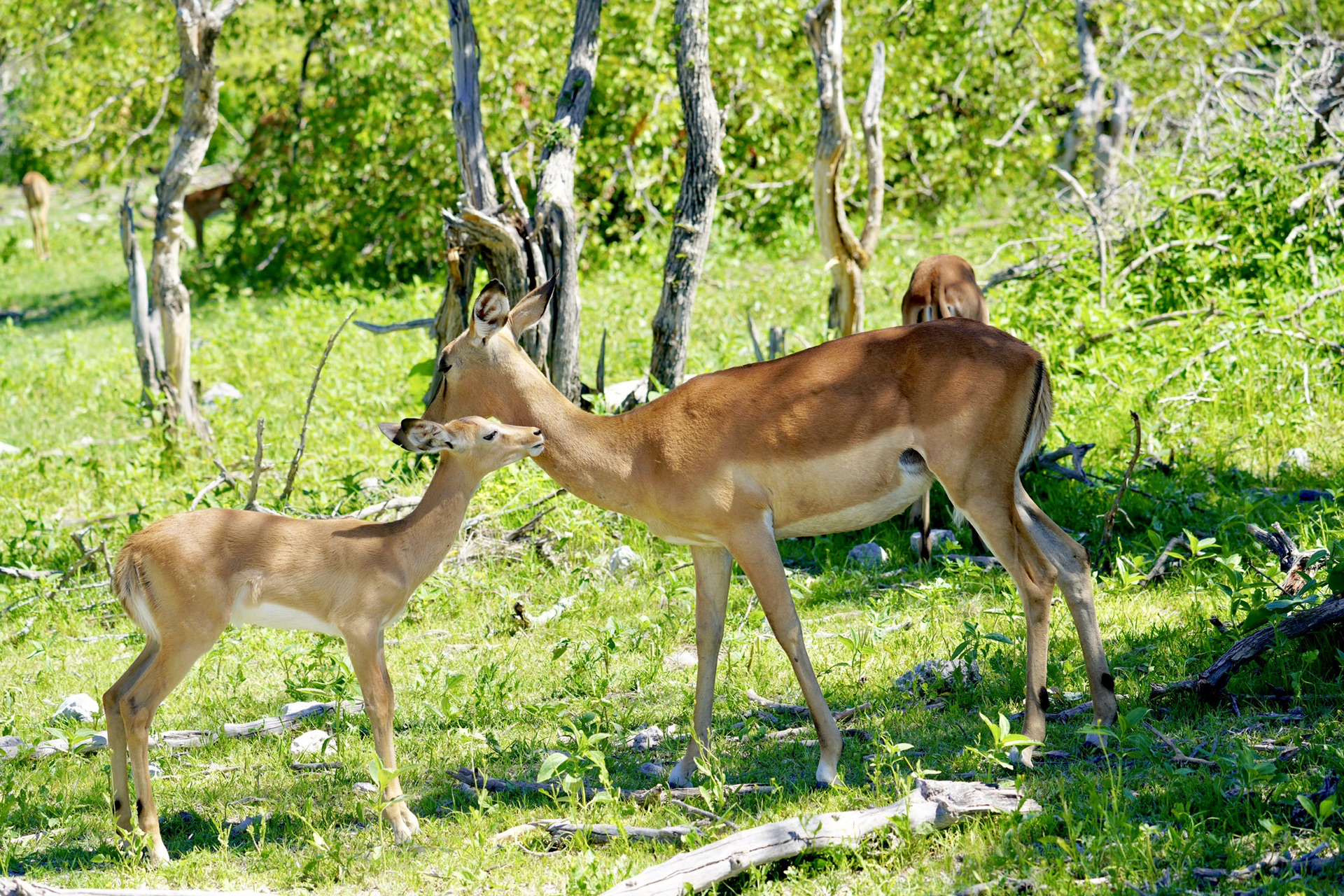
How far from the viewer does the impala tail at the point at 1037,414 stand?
4.41 meters

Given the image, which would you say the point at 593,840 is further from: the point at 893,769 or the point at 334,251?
the point at 334,251

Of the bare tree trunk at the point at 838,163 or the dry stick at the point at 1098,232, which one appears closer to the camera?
the bare tree trunk at the point at 838,163

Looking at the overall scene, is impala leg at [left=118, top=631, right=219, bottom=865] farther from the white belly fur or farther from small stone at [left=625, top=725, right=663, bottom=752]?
small stone at [left=625, top=725, right=663, bottom=752]

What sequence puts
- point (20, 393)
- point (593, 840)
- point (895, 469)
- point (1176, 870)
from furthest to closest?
point (20, 393) → point (895, 469) → point (593, 840) → point (1176, 870)

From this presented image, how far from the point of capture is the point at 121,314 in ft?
50.4

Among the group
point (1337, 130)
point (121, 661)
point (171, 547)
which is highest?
point (1337, 130)

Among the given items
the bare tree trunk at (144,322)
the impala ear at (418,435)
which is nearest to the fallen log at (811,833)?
the impala ear at (418,435)

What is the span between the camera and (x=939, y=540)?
6.73 m

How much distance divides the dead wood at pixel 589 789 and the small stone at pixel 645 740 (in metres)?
0.34

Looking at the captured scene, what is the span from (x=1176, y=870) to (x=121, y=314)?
14583 millimetres

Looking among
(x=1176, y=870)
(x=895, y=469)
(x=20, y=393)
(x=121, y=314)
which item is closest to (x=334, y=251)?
(x=121, y=314)

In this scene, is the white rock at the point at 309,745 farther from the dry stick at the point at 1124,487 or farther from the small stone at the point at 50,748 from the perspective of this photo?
the dry stick at the point at 1124,487

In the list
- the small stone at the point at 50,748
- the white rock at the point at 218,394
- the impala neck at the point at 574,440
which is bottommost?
the small stone at the point at 50,748

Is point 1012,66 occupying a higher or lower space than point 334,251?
higher
